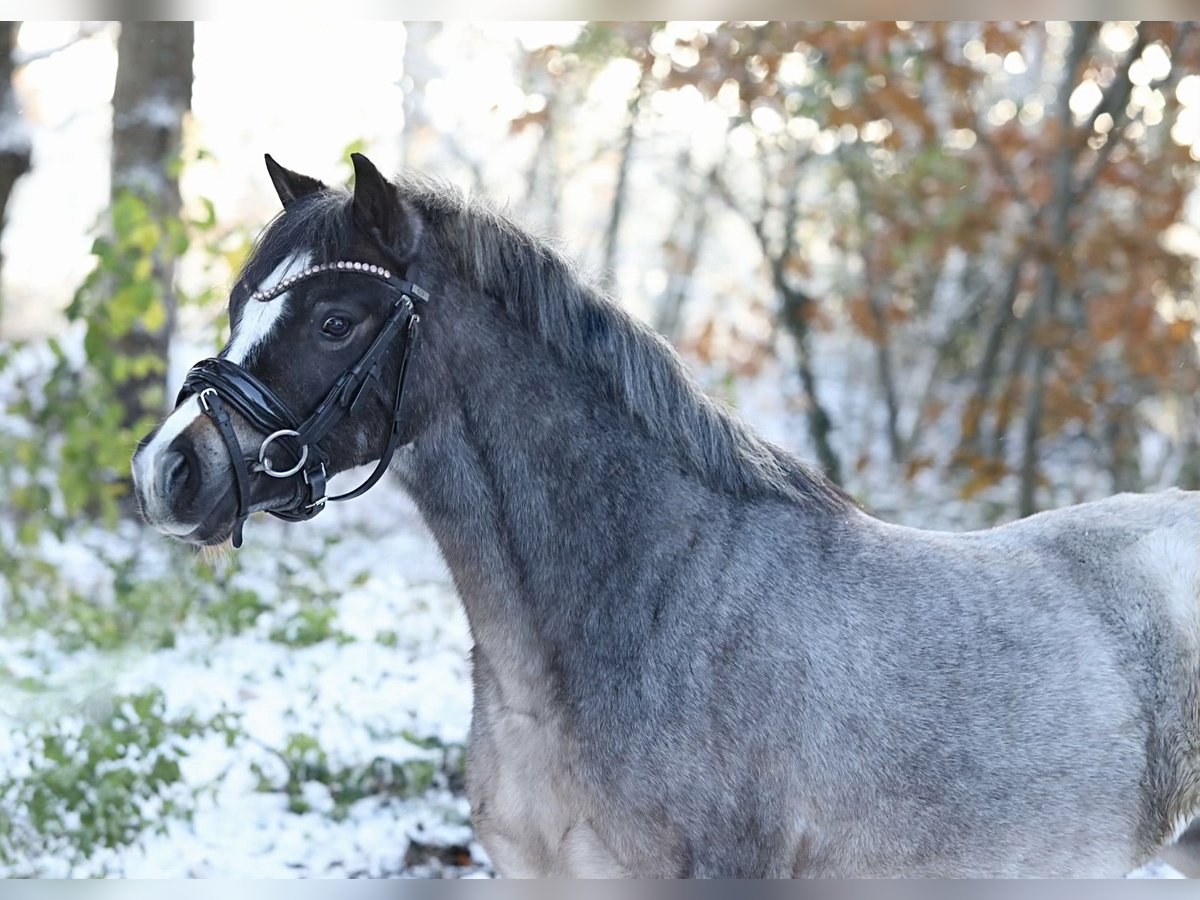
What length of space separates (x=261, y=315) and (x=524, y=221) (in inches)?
31.3

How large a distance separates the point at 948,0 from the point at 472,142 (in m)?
8.67

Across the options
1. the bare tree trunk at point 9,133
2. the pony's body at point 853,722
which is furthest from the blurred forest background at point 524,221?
the pony's body at point 853,722

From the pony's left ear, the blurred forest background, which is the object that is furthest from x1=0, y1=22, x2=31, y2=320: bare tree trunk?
the pony's left ear

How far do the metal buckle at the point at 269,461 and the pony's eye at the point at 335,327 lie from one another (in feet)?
0.83

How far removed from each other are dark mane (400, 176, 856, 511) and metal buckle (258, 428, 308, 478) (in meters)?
0.60

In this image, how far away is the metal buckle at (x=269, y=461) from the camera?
93.9 inches

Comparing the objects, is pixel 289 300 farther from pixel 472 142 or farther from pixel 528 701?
pixel 472 142

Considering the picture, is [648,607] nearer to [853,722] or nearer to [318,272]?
[853,722]

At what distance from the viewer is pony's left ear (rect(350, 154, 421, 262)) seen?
242 centimetres

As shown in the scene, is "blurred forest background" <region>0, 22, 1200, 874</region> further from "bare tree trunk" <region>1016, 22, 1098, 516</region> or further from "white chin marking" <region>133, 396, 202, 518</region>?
"white chin marking" <region>133, 396, 202, 518</region>

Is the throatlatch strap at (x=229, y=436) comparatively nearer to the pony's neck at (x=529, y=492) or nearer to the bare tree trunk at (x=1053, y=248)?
the pony's neck at (x=529, y=492)

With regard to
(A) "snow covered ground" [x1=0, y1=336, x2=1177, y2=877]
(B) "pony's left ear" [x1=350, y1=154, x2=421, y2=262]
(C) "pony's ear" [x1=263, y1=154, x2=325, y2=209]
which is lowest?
(A) "snow covered ground" [x1=0, y1=336, x2=1177, y2=877]

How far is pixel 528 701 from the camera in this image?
2600 millimetres

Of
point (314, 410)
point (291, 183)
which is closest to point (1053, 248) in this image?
point (291, 183)
